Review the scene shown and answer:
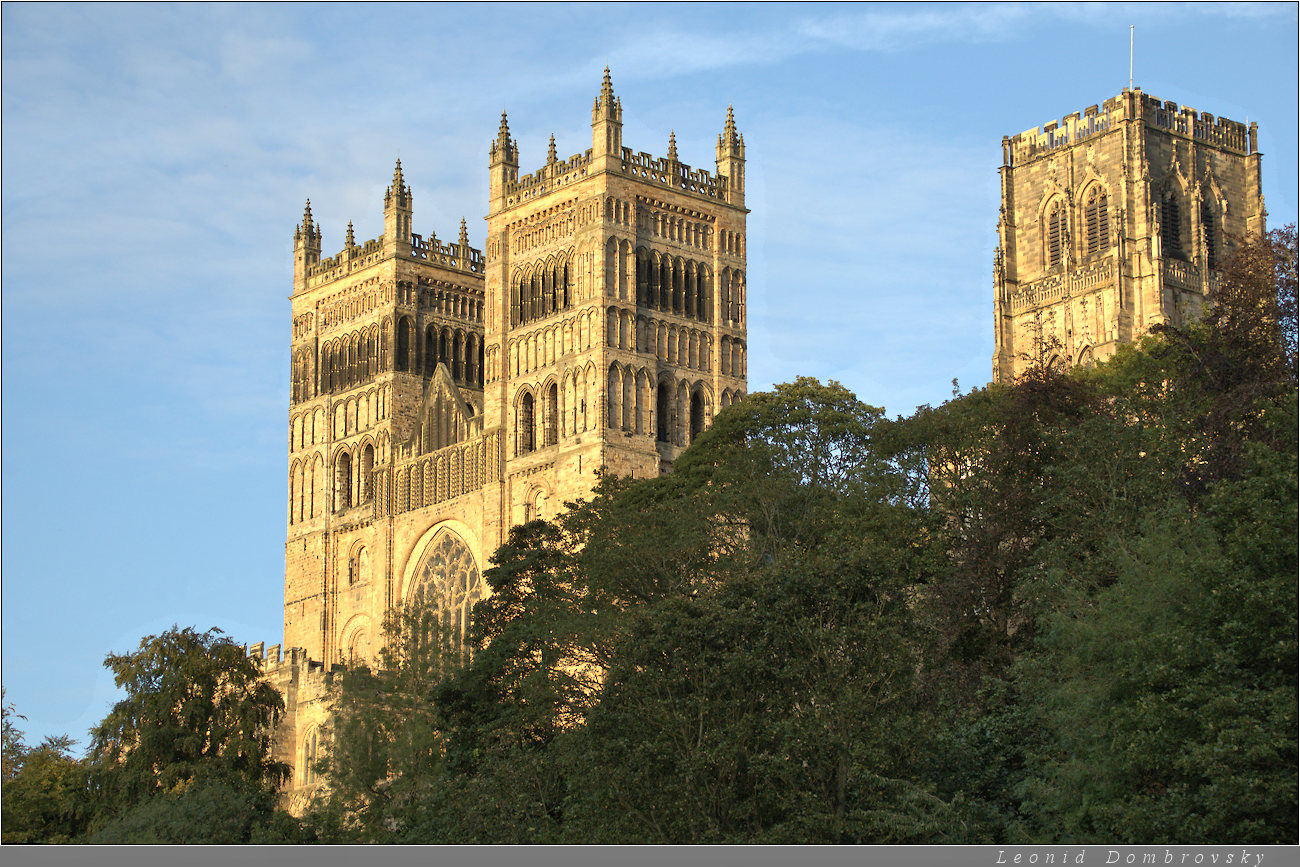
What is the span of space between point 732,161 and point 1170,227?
643 inches

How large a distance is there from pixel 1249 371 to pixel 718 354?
37.7 meters

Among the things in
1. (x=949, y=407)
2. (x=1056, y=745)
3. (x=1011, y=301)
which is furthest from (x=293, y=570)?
(x=1056, y=745)

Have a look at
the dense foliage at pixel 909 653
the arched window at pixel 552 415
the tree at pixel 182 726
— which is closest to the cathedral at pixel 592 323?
the arched window at pixel 552 415

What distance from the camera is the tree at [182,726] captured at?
191 feet

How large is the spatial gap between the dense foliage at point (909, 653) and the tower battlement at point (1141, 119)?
2729 centimetres

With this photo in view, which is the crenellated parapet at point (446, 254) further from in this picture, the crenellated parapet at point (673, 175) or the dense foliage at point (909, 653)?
the dense foliage at point (909, 653)

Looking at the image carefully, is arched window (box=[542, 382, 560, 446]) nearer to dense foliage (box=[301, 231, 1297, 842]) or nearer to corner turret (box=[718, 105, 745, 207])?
corner turret (box=[718, 105, 745, 207])

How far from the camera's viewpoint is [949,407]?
54.0 metres

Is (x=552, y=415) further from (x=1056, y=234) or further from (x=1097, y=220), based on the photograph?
(x=1097, y=220)

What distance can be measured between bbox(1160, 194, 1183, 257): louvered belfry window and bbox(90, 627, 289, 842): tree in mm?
38099

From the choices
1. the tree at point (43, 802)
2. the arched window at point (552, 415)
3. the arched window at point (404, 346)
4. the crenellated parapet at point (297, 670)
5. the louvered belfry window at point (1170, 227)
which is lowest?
the tree at point (43, 802)

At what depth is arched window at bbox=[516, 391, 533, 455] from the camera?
79.1m

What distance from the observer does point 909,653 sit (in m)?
42.5

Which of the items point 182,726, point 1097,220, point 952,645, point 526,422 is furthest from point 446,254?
point 952,645
